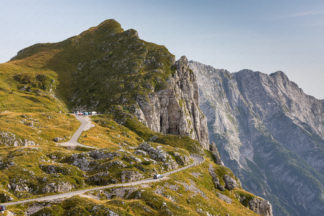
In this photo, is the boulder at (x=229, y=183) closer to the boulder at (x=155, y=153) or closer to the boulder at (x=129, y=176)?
the boulder at (x=155, y=153)

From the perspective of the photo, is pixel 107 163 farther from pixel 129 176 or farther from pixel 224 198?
pixel 224 198

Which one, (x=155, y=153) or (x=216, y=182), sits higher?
(x=155, y=153)

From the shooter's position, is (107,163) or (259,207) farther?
(259,207)

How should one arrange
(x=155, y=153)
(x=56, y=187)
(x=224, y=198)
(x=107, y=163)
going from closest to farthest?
(x=56, y=187)
(x=107, y=163)
(x=224, y=198)
(x=155, y=153)

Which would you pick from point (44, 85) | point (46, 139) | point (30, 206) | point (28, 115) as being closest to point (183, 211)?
point (30, 206)

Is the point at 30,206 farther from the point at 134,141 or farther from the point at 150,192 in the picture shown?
the point at 134,141

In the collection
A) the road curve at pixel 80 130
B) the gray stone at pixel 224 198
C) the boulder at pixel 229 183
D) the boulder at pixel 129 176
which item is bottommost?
the gray stone at pixel 224 198

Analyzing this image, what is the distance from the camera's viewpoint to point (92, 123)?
142 metres

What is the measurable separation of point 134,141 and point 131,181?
→ 66534 millimetres

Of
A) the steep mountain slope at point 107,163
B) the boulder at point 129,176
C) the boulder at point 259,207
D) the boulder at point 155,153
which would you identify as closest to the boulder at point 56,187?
the steep mountain slope at point 107,163

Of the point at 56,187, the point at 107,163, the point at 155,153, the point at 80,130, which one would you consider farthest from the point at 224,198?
the point at 80,130

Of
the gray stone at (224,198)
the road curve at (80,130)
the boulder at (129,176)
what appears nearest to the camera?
the boulder at (129,176)

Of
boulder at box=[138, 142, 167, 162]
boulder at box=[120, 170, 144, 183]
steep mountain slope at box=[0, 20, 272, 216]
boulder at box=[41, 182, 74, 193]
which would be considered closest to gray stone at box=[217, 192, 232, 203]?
steep mountain slope at box=[0, 20, 272, 216]

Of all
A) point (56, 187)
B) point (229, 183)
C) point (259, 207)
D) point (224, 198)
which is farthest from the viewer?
point (229, 183)
